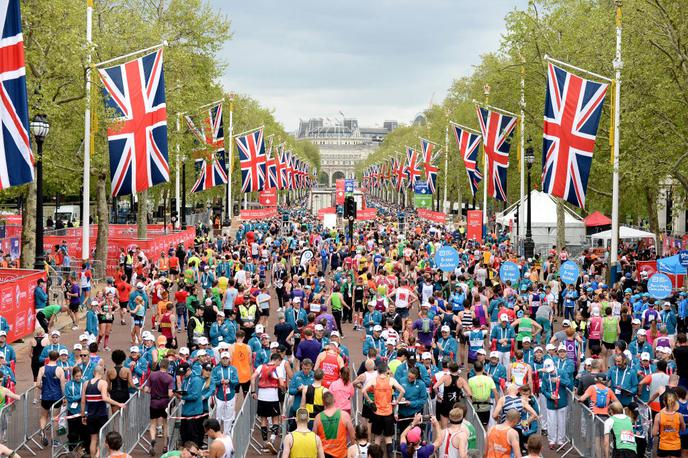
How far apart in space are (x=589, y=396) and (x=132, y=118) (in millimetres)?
17411

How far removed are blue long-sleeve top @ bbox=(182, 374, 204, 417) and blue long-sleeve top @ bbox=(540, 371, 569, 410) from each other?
16.2ft

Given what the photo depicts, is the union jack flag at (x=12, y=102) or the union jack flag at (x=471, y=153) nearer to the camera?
the union jack flag at (x=12, y=102)

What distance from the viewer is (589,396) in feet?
42.8

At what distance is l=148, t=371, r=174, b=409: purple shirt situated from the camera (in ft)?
43.4

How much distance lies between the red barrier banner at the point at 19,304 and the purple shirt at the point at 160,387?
27.5 ft

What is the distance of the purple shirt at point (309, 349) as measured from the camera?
585 inches

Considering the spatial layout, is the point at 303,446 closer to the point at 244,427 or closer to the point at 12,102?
the point at 244,427

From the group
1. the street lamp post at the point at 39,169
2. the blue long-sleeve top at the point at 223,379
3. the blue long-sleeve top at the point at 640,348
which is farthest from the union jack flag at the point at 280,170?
the blue long-sleeve top at the point at 223,379

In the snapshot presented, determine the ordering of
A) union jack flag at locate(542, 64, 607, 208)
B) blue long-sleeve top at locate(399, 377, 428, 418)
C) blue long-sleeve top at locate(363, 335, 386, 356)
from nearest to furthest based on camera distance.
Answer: blue long-sleeve top at locate(399, 377, 428, 418) → blue long-sleeve top at locate(363, 335, 386, 356) → union jack flag at locate(542, 64, 607, 208)

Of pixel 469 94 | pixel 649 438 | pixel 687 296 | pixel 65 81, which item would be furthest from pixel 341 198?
pixel 649 438

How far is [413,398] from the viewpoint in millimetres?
12766

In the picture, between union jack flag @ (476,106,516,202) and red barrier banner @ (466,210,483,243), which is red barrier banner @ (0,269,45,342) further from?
red barrier banner @ (466,210,483,243)

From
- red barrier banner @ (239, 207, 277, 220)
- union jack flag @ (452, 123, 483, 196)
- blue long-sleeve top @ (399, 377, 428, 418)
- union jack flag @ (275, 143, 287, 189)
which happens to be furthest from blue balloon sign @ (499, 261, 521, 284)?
union jack flag @ (275, 143, 287, 189)

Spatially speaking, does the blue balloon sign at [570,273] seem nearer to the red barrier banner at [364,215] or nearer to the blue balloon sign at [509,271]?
the blue balloon sign at [509,271]
